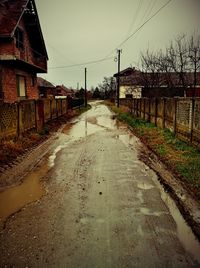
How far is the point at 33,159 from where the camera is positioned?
26.9 feet

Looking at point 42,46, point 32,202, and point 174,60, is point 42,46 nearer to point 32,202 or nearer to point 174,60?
point 174,60

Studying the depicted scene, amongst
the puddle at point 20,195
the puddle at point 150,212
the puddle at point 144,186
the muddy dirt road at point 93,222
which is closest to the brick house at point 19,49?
the muddy dirt road at point 93,222

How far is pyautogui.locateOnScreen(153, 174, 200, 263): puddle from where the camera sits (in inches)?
128

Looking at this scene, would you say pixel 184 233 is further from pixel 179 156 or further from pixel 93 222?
pixel 179 156

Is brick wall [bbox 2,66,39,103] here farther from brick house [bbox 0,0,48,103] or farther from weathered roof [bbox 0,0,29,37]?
weathered roof [bbox 0,0,29,37]

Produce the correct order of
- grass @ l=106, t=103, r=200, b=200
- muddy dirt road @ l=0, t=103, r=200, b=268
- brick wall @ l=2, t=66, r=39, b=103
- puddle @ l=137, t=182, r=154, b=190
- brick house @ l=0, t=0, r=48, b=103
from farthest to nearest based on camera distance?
brick wall @ l=2, t=66, r=39, b=103, brick house @ l=0, t=0, r=48, b=103, grass @ l=106, t=103, r=200, b=200, puddle @ l=137, t=182, r=154, b=190, muddy dirt road @ l=0, t=103, r=200, b=268

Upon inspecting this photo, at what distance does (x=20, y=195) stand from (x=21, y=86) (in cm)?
Result: 1700

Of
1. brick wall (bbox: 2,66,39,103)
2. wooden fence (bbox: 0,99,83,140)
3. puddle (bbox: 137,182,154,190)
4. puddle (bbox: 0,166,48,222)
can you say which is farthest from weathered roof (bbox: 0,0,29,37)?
puddle (bbox: 137,182,154,190)

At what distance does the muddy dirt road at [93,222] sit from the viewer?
3.09m

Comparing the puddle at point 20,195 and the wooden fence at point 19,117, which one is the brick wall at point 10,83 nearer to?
the wooden fence at point 19,117

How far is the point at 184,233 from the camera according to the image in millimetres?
3656

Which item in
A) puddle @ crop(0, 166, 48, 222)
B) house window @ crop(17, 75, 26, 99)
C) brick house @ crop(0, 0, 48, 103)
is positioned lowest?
puddle @ crop(0, 166, 48, 222)

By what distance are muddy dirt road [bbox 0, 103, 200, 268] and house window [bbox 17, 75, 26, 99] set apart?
14.6 metres

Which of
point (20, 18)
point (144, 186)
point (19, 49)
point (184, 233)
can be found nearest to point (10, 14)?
point (20, 18)
